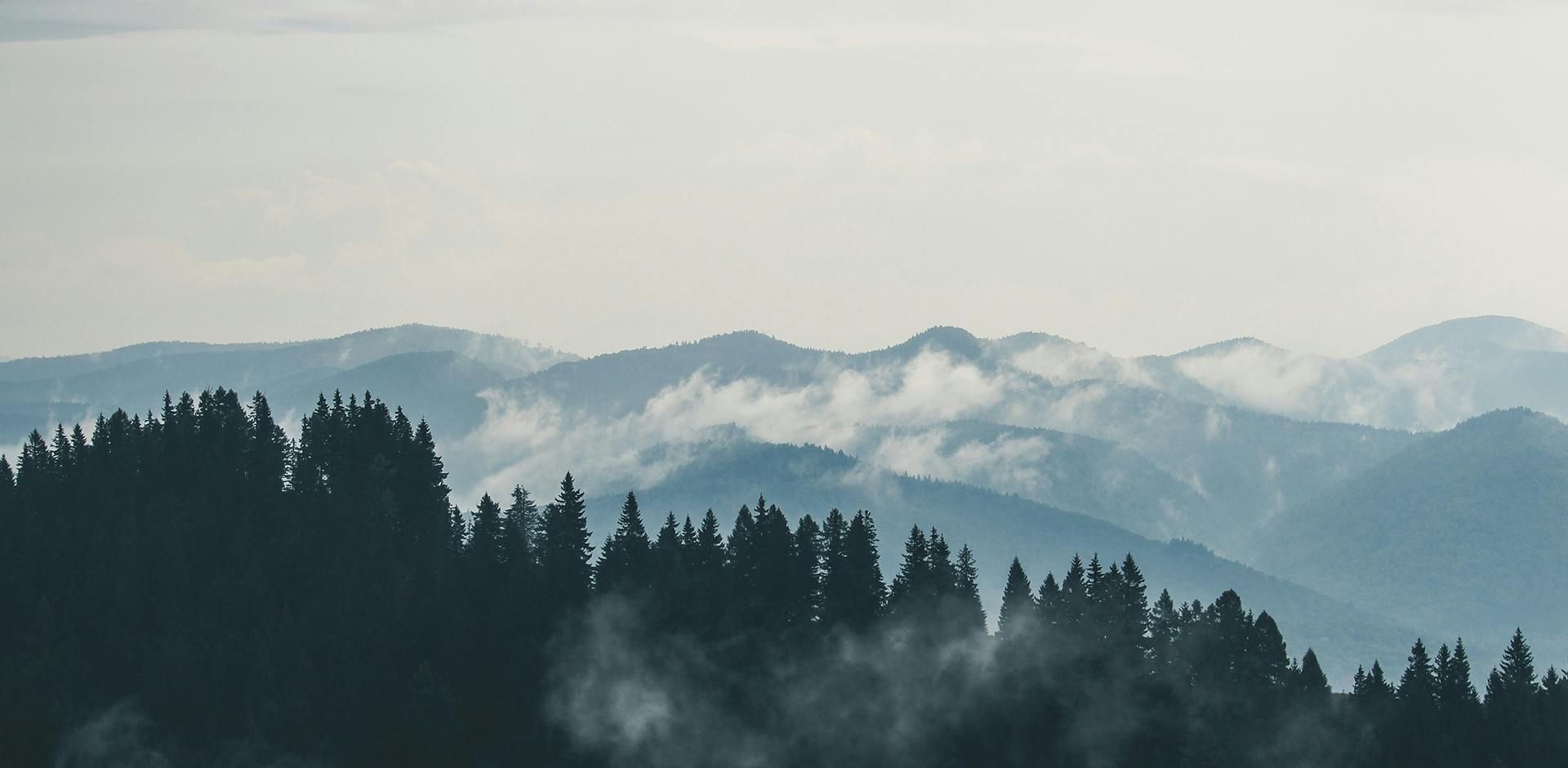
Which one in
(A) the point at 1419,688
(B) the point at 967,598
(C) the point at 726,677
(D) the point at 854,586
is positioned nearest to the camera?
(A) the point at 1419,688

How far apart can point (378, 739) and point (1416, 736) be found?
90.5 metres

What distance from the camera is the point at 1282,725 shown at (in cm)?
18388

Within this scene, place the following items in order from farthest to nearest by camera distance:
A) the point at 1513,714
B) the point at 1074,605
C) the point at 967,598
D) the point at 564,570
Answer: the point at 564,570
the point at 967,598
the point at 1074,605
the point at 1513,714

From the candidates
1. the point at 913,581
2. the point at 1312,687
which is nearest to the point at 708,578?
the point at 913,581

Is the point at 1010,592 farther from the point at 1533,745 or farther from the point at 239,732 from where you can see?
the point at 239,732

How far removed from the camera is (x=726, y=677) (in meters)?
192

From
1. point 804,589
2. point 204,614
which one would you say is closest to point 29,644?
point 204,614

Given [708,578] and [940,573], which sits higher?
[940,573]

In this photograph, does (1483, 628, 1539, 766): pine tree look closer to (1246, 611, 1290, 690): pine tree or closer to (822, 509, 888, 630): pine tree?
(1246, 611, 1290, 690): pine tree

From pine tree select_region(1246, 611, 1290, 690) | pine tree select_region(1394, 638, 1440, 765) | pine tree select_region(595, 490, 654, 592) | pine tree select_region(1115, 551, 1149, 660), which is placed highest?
pine tree select_region(595, 490, 654, 592)

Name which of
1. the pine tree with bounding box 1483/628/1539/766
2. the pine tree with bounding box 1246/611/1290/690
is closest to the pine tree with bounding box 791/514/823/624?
the pine tree with bounding box 1246/611/1290/690

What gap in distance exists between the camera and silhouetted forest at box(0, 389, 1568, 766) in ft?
602

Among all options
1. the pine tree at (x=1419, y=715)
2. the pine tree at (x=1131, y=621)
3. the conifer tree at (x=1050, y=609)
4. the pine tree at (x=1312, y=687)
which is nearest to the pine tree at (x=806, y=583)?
the conifer tree at (x=1050, y=609)

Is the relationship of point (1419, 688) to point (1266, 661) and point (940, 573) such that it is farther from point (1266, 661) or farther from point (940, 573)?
point (940, 573)
